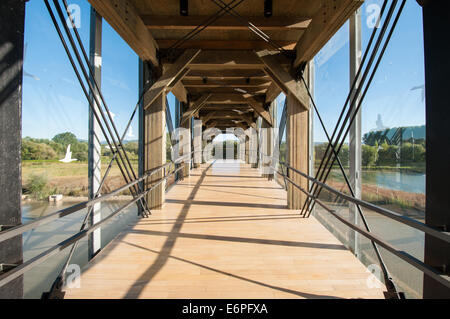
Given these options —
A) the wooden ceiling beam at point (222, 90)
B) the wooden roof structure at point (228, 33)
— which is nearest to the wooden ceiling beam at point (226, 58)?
the wooden roof structure at point (228, 33)

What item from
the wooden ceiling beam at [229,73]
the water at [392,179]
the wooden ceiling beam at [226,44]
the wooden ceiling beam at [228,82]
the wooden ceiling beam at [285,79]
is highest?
the wooden ceiling beam at [228,82]

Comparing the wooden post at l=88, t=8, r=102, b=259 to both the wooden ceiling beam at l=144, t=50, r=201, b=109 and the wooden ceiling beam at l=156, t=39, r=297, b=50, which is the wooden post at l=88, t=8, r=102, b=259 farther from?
the wooden ceiling beam at l=156, t=39, r=297, b=50

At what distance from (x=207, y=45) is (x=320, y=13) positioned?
4.72 ft

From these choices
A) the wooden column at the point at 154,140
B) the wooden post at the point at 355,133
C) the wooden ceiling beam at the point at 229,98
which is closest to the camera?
the wooden post at the point at 355,133

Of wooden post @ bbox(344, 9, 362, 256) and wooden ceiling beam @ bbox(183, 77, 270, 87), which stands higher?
wooden ceiling beam @ bbox(183, 77, 270, 87)

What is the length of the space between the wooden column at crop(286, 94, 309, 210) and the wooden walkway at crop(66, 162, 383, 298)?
442 millimetres

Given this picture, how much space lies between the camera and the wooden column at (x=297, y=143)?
3109 millimetres

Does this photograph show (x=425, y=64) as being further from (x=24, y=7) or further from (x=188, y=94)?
(x=188, y=94)

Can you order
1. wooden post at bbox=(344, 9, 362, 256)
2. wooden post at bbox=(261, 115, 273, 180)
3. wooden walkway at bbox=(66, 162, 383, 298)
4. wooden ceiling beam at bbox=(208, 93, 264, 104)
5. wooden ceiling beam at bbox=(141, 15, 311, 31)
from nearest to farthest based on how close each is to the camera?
wooden walkway at bbox=(66, 162, 383, 298) → wooden post at bbox=(344, 9, 362, 256) → wooden ceiling beam at bbox=(141, 15, 311, 31) → wooden ceiling beam at bbox=(208, 93, 264, 104) → wooden post at bbox=(261, 115, 273, 180)

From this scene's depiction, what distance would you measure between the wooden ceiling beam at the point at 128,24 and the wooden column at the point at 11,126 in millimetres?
933

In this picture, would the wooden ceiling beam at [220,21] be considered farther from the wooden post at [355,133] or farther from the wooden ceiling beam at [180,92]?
the wooden ceiling beam at [180,92]

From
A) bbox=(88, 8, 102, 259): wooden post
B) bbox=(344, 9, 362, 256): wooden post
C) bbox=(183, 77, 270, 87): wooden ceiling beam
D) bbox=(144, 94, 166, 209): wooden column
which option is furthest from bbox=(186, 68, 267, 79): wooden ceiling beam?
bbox=(88, 8, 102, 259): wooden post

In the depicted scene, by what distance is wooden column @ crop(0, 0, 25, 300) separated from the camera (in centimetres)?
92
